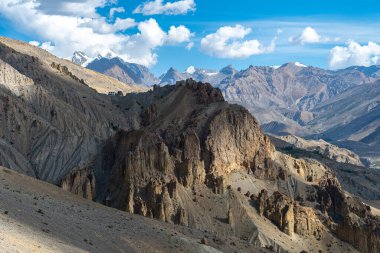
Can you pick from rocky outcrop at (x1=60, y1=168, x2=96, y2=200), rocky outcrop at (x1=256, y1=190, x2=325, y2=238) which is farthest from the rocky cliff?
rocky outcrop at (x1=60, y1=168, x2=96, y2=200)

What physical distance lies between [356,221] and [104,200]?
134 feet

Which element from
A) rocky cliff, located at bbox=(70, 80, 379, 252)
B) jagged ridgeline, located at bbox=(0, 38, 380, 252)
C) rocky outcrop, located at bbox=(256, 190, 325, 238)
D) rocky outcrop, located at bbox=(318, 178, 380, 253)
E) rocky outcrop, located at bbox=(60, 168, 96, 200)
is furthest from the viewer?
rocky outcrop, located at bbox=(318, 178, 380, 253)

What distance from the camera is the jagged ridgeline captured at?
80.9 meters

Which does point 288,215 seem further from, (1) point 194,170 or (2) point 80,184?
(2) point 80,184

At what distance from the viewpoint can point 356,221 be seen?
91.6 meters

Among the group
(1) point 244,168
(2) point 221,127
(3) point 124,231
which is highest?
(2) point 221,127

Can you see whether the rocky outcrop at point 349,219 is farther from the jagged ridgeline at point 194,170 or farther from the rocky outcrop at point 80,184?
the rocky outcrop at point 80,184

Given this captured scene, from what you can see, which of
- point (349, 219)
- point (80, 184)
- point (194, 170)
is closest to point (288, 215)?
point (349, 219)

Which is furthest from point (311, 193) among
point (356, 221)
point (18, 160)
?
point (18, 160)

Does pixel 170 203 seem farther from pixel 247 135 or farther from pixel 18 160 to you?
pixel 18 160

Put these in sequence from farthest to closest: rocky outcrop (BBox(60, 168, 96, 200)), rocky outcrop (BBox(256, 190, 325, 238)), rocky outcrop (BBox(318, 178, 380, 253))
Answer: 1. rocky outcrop (BBox(318, 178, 380, 253))
2. rocky outcrop (BBox(256, 190, 325, 238))
3. rocky outcrop (BBox(60, 168, 96, 200))

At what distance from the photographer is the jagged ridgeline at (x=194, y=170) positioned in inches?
3184

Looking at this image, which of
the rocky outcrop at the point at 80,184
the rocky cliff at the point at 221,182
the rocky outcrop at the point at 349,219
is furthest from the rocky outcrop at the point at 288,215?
the rocky outcrop at the point at 80,184

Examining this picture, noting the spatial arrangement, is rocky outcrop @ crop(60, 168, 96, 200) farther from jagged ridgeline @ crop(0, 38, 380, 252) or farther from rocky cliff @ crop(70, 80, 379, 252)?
rocky cliff @ crop(70, 80, 379, 252)
